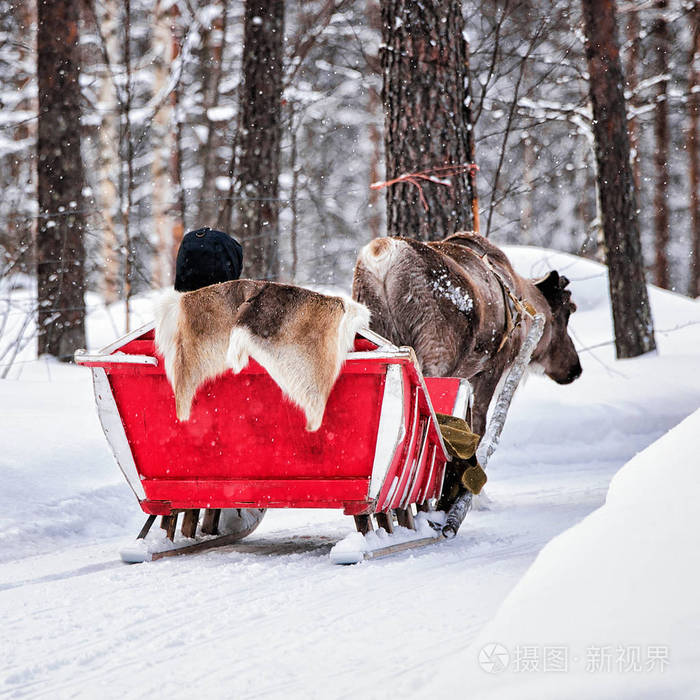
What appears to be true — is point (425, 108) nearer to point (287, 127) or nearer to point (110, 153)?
point (287, 127)

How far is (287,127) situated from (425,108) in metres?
8.19

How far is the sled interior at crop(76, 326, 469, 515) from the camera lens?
159 inches

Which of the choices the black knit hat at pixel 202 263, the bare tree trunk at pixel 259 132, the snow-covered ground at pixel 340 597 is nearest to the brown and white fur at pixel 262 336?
the black knit hat at pixel 202 263

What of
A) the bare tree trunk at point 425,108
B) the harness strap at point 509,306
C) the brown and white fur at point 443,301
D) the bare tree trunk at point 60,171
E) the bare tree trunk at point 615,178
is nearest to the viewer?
the brown and white fur at point 443,301

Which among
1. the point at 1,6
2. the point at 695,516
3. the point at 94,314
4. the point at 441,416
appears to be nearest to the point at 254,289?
the point at 441,416

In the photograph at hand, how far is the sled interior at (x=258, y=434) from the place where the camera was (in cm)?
405

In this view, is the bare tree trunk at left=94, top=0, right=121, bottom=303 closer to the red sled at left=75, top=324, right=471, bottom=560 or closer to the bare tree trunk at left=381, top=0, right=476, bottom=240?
the bare tree trunk at left=381, top=0, right=476, bottom=240

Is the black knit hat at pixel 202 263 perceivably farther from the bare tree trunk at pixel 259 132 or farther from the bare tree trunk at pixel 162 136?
the bare tree trunk at pixel 162 136

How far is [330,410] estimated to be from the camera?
4070 millimetres

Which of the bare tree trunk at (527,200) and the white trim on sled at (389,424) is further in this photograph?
the bare tree trunk at (527,200)

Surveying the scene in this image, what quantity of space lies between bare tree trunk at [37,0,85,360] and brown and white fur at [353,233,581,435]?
17.4 feet

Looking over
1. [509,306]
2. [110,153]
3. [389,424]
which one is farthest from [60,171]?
[110,153]

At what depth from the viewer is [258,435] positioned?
414 cm

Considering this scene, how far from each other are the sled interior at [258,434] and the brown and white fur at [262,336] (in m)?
0.08
